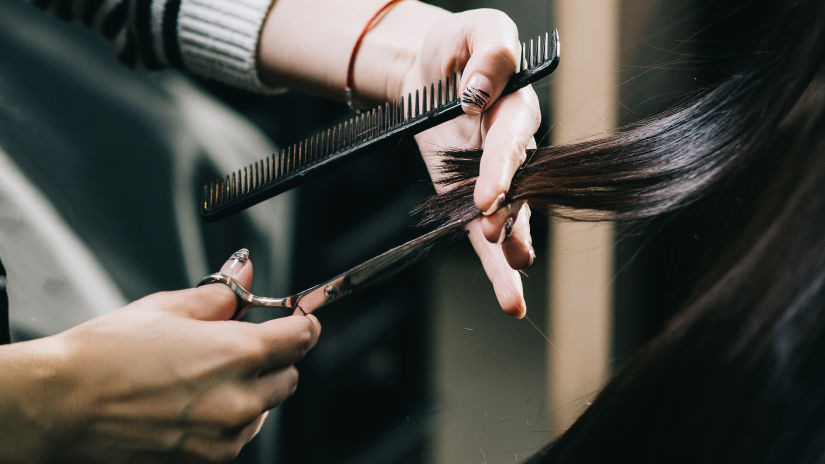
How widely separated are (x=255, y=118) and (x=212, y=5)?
0.72 ft

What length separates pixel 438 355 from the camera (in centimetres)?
68

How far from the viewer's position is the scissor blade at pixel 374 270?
0.50 m

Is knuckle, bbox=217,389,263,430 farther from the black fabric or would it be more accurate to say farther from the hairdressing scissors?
the black fabric

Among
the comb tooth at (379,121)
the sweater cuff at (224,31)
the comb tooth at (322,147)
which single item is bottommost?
the comb tooth at (322,147)

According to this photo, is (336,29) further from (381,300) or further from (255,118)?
(381,300)

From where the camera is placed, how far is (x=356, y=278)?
1.65 feet

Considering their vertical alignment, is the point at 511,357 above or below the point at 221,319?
below

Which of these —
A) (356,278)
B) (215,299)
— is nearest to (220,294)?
(215,299)

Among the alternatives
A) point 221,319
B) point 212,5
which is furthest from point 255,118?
point 221,319

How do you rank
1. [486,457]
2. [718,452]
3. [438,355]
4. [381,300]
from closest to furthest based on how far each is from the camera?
[718,452] < [486,457] < [438,355] < [381,300]

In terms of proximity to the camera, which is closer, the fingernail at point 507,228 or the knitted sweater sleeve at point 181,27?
the fingernail at point 507,228

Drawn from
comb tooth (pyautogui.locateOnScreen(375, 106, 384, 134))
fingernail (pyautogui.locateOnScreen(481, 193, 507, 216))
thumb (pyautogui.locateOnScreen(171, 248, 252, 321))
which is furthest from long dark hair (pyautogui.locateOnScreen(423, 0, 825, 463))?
thumb (pyautogui.locateOnScreen(171, 248, 252, 321))

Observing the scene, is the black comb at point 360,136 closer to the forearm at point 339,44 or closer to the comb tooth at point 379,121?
the comb tooth at point 379,121

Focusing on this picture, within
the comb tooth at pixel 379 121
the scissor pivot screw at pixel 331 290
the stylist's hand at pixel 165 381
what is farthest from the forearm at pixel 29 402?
the comb tooth at pixel 379 121
